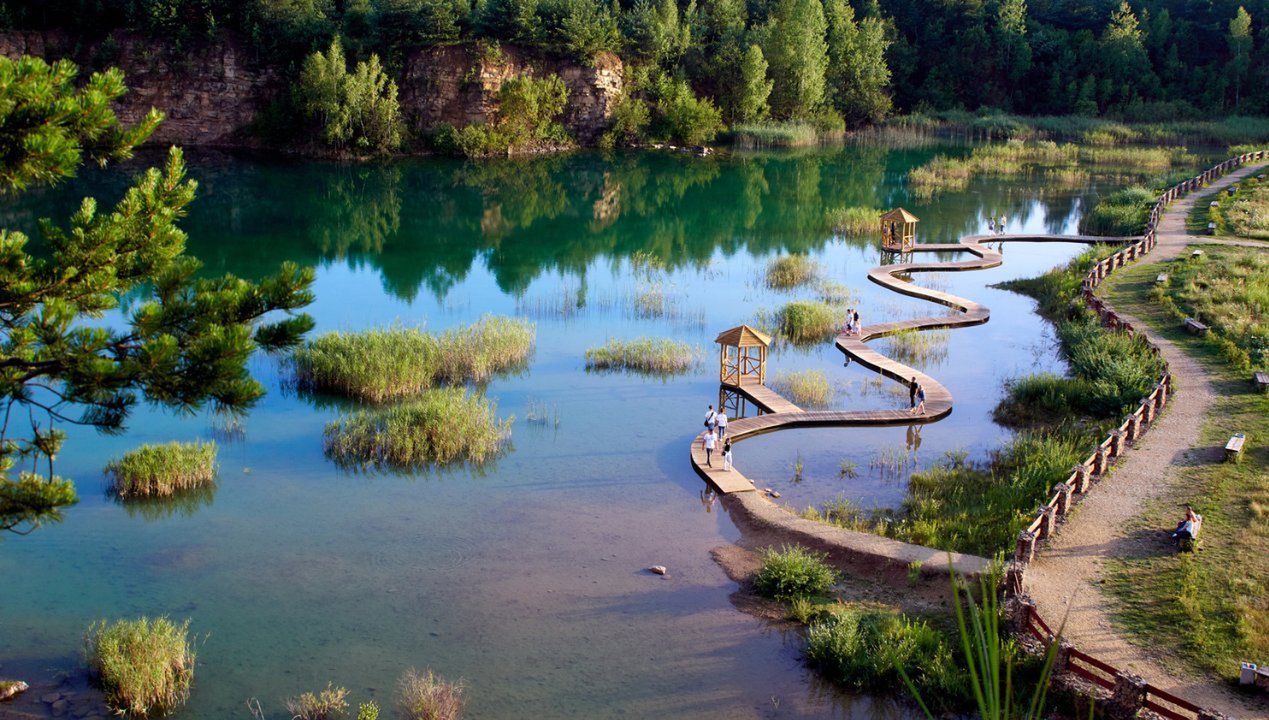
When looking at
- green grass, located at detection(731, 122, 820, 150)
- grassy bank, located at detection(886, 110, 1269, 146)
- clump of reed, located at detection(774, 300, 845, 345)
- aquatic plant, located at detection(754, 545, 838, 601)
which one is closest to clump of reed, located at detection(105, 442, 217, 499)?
aquatic plant, located at detection(754, 545, 838, 601)

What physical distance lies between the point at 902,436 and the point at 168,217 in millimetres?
16789

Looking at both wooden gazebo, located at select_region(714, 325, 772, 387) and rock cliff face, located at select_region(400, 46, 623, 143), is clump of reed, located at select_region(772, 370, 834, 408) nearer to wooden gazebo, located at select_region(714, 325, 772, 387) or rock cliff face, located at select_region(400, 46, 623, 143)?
wooden gazebo, located at select_region(714, 325, 772, 387)

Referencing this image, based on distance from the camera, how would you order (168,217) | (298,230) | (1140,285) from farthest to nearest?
(298,230) < (1140,285) < (168,217)

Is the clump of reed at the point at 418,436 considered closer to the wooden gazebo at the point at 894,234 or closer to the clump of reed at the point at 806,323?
the clump of reed at the point at 806,323

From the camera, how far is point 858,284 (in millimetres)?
39312

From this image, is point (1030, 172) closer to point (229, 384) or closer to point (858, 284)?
point (858, 284)

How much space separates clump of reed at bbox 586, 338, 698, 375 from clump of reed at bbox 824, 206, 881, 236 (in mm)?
22073

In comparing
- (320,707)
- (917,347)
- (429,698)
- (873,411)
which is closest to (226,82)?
(917,347)

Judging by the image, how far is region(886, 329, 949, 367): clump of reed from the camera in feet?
98.7

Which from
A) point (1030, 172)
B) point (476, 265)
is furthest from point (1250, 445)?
point (1030, 172)

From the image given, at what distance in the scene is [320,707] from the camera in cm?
1377

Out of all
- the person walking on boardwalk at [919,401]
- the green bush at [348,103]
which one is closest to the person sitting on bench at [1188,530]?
the person walking on boardwalk at [919,401]

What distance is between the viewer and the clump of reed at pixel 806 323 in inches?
1257

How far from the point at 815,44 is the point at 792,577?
249 ft
